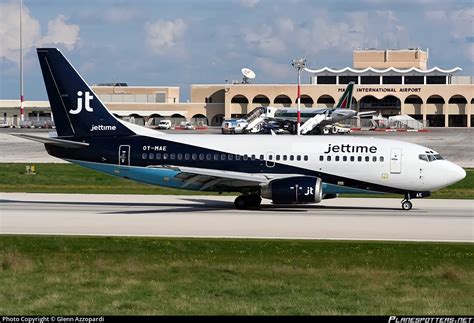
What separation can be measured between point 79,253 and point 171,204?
597 inches

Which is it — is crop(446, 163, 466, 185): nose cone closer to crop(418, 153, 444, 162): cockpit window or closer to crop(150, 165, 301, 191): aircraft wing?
crop(418, 153, 444, 162): cockpit window

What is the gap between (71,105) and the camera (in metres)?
40.5

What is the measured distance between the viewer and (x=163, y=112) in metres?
174

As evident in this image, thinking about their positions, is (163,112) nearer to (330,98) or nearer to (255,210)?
(330,98)

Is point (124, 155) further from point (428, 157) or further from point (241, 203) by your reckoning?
point (428, 157)

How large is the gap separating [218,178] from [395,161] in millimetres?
7743

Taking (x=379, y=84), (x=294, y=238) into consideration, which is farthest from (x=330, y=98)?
(x=294, y=238)

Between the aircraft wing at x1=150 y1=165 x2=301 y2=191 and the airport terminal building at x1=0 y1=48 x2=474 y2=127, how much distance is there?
12893cm

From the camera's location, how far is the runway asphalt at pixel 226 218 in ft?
103

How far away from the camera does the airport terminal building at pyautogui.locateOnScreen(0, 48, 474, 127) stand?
556ft

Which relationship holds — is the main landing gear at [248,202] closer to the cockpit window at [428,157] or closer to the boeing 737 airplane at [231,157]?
the boeing 737 airplane at [231,157]

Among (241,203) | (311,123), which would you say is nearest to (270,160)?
(241,203)

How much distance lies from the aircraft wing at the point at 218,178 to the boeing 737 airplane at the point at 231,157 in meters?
0.04

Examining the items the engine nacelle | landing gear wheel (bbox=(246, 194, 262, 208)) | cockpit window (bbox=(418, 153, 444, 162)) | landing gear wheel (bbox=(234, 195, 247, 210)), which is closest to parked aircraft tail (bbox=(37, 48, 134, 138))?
landing gear wheel (bbox=(234, 195, 247, 210))
